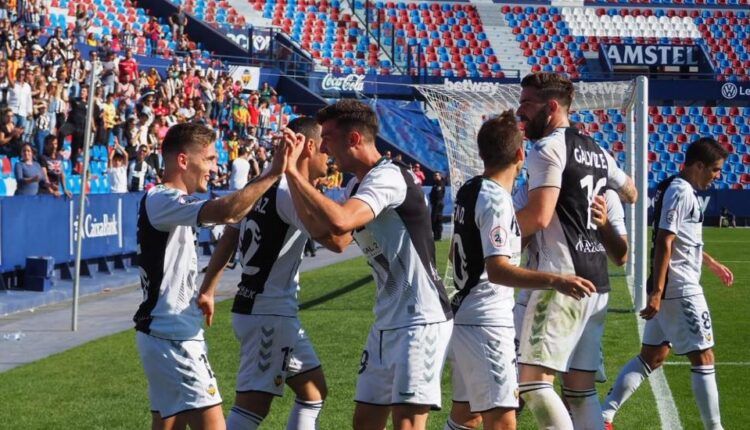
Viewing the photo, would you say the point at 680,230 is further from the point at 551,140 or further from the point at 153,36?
the point at 153,36

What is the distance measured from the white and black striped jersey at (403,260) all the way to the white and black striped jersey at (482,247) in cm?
27

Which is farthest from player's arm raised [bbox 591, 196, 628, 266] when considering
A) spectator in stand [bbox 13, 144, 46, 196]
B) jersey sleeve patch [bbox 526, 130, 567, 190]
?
spectator in stand [bbox 13, 144, 46, 196]

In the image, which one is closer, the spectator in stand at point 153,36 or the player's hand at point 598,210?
the player's hand at point 598,210

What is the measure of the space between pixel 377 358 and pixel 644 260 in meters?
10.8

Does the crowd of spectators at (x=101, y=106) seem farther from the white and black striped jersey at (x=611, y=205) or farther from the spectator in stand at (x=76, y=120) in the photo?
the white and black striped jersey at (x=611, y=205)

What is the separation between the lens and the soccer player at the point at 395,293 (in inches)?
213

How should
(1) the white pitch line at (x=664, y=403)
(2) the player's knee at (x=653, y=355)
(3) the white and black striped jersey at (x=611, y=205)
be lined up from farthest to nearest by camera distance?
(1) the white pitch line at (x=664, y=403)
(2) the player's knee at (x=653, y=355)
(3) the white and black striped jersey at (x=611, y=205)

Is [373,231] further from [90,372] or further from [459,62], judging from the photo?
→ [459,62]

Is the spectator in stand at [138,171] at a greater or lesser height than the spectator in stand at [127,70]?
lesser

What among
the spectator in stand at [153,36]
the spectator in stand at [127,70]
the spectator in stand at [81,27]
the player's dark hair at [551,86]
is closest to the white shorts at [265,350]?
the player's dark hair at [551,86]

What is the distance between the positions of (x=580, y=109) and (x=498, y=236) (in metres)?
14.5

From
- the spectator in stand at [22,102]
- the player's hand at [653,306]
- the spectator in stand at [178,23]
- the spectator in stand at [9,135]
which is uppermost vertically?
the spectator in stand at [178,23]

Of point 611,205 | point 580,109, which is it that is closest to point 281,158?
point 611,205

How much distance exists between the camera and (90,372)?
434 inches
